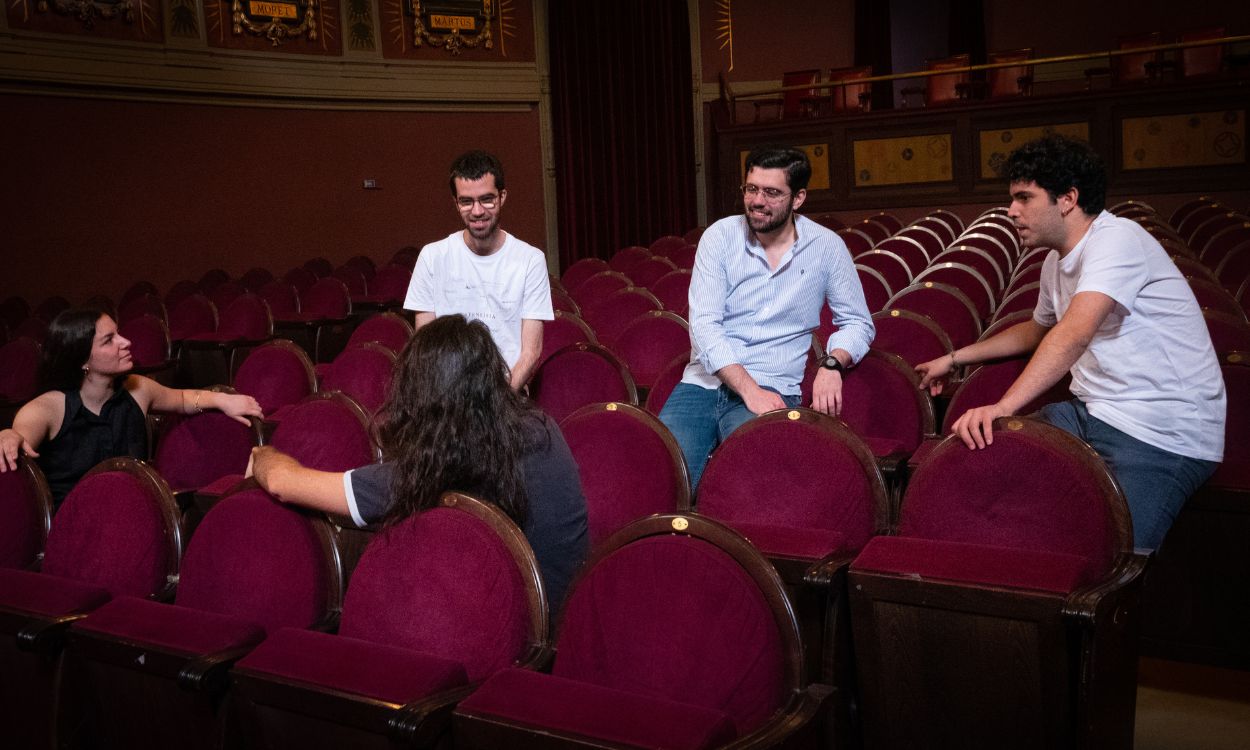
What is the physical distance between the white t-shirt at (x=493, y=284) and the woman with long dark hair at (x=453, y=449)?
50.3 inches

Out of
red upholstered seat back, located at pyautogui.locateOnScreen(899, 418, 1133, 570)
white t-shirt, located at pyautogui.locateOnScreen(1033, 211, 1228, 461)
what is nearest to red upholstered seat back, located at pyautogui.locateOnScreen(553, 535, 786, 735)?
red upholstered seat back, located at pyautogui.locateOnScreen(899, 418, 1133, 570)

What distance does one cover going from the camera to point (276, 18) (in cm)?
883

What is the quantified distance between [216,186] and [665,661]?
8.24 metres

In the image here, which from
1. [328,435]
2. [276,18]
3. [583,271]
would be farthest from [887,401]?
[276,18]

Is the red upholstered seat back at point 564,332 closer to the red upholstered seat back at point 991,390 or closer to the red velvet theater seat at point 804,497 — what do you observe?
the red upholstered seat back at point 991,390

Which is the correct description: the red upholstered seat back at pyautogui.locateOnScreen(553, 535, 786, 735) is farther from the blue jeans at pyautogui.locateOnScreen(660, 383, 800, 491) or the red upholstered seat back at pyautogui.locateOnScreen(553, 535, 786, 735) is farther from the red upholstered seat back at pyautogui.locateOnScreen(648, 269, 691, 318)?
the red upholstered seat back at pyautogui.locateOnScreen(648, 269, 691, 318)

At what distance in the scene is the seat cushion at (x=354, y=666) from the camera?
1.42m

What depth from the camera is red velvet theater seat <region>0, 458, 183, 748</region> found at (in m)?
1.83

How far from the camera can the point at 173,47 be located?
324 inches

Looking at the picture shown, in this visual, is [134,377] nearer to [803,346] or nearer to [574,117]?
[803,346]

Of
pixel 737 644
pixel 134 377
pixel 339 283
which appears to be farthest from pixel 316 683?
pixel 339 283

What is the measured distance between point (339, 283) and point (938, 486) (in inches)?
204

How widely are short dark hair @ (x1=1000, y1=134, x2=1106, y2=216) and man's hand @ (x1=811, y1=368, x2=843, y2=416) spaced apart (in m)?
0.66

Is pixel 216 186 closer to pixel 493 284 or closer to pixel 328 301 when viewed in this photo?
pixel 328 301
